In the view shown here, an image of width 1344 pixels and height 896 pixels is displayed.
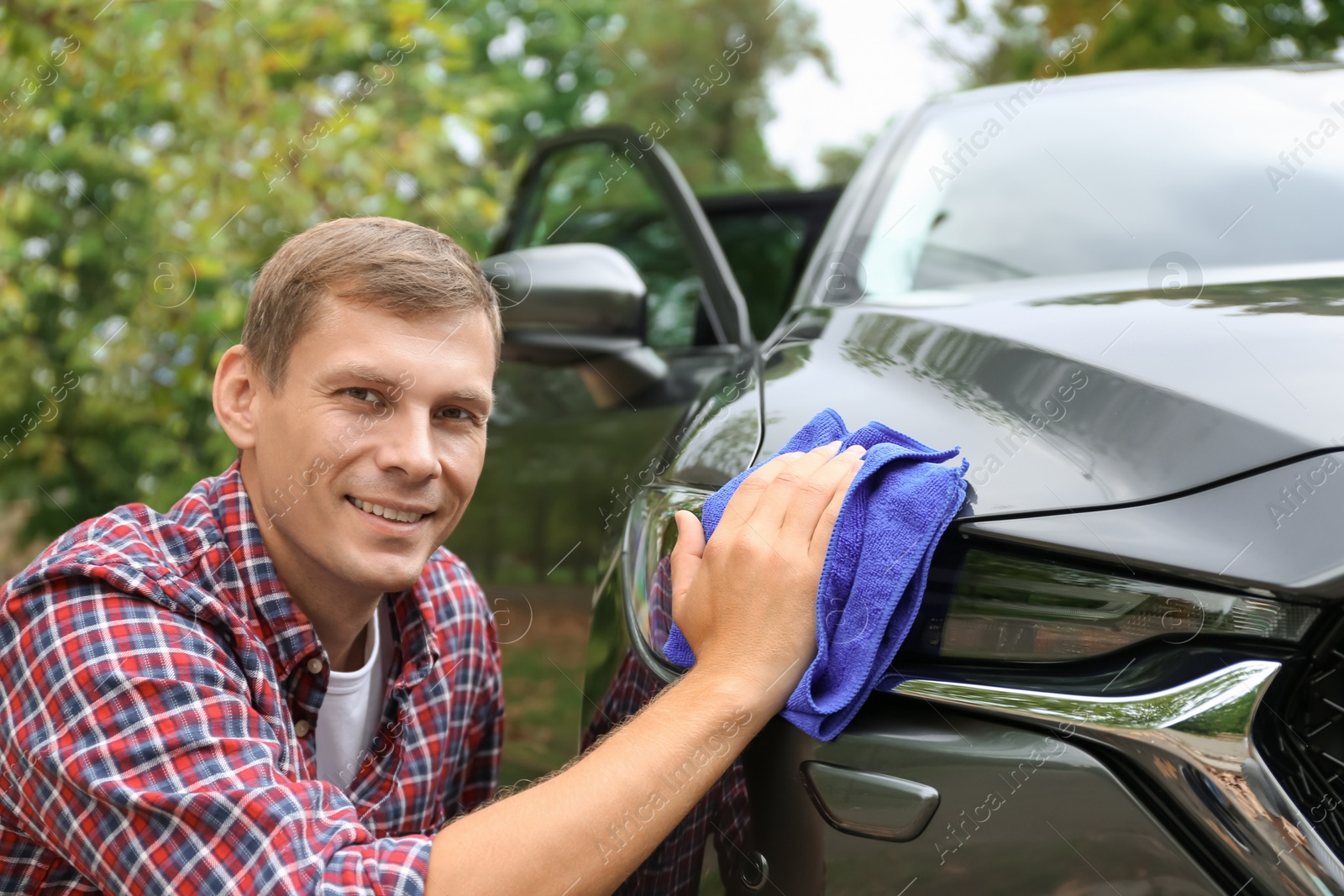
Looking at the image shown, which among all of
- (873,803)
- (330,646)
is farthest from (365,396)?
(873,803)

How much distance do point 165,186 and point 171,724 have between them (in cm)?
318

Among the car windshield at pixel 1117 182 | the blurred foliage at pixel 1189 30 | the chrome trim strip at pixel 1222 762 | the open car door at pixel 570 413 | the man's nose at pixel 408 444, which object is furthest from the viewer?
the blurred foliage at pixel 1189 30

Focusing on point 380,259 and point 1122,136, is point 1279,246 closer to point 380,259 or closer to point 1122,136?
point 1122,136

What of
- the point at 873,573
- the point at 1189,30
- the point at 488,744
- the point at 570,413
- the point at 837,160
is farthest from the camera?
the point at 837,160

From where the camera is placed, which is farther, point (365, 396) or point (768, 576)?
point (365, 396)

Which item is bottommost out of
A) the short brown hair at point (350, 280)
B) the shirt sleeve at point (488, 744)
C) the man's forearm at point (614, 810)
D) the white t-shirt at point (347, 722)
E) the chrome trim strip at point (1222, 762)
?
the shirt sleeve at point (488, 744)

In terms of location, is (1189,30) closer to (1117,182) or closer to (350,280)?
(1117,182)

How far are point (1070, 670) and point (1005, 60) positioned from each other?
1451cm

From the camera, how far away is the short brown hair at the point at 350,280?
1545 millimetres

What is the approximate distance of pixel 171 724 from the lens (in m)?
1.28

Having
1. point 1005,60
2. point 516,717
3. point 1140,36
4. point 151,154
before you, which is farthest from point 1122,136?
point 1005,60

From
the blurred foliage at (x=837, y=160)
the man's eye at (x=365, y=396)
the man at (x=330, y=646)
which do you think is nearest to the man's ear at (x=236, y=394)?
the man at (x=330, y=646)

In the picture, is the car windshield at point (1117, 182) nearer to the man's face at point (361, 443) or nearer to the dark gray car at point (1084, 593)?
the dark gray car at point (1084, 593)

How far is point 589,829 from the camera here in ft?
4.00
